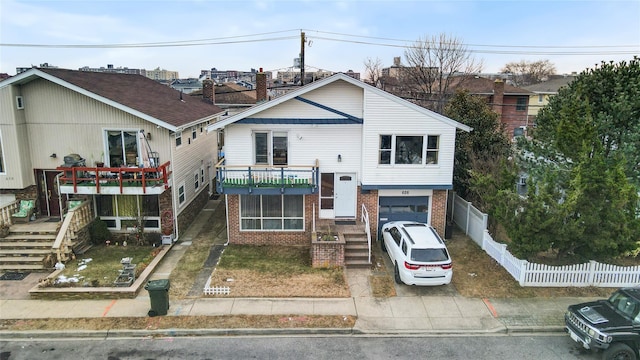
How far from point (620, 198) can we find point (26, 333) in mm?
Result: 16879

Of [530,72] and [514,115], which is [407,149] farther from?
[530,72]

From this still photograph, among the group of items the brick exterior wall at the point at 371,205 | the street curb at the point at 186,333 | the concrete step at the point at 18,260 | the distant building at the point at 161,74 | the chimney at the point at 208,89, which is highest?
the distant building at the point at 161,74

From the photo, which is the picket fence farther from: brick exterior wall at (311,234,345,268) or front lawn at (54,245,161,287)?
front lawn at (54,245,161,287)

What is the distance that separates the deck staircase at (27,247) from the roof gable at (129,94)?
17.9 ft

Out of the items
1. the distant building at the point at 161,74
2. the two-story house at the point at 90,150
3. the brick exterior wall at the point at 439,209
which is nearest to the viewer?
the two-story house at the point at 90,150

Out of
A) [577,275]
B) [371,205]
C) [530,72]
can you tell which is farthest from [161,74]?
[577,275]

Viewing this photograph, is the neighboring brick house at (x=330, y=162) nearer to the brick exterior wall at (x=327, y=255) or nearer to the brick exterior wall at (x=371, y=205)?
the brick exterior wall at (x=371, y=205)

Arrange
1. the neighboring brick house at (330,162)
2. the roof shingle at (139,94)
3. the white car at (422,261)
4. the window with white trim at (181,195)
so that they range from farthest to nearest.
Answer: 1. the window with white trim at (181,195)
2. the roof shingle at (139,94)
3. the neighboring brick house at (330,162)
4. the white car at (422,261)

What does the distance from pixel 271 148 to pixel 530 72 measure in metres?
84.6

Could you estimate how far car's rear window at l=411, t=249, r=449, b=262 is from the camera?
13656 mm

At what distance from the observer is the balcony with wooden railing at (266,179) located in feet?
55.9

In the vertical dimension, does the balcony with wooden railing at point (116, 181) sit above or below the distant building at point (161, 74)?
below

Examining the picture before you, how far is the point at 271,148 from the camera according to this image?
17875mm

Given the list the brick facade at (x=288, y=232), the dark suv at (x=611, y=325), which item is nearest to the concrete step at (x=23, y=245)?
the brick facade at (x=288, y=232)
